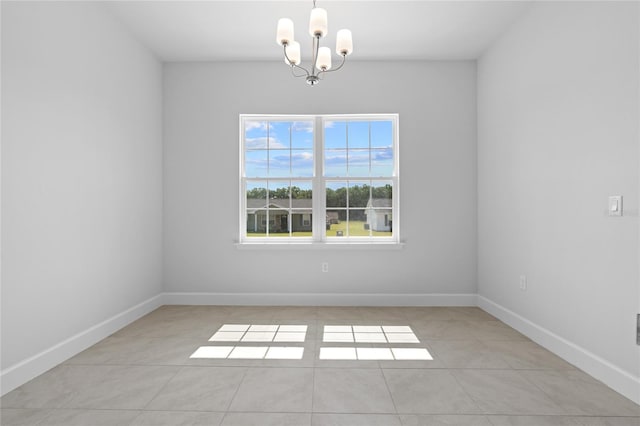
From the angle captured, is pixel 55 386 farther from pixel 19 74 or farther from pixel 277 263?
pixel 277 263

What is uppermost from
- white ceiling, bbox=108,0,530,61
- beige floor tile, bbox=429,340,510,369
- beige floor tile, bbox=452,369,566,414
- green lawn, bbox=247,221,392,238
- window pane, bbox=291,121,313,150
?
white ceiling, bbox=108,0,530,61

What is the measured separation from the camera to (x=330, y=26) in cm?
343

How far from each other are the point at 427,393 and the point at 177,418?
1.47 metres

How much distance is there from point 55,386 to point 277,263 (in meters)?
2.36

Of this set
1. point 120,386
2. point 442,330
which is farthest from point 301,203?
point 120,386

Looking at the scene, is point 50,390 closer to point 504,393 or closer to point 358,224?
point 504,393

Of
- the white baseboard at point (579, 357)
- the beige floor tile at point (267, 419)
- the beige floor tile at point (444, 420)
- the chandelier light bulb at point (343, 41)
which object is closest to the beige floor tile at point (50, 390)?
the beige floor tile at point (267, 419)

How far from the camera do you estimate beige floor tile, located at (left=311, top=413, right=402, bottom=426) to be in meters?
1.86

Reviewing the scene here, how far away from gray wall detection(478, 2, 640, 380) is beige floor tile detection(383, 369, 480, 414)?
107cm

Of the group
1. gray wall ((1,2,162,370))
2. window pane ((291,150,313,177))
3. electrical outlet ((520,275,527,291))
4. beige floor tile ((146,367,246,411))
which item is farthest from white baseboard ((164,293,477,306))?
beige floor tile ((146,367,246,411))

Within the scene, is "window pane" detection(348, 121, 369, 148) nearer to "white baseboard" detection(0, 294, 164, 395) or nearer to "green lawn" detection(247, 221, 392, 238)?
"green lawn" detection(247, 221, 392, 238)

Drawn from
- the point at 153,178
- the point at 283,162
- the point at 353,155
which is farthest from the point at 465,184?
the point at 153,178

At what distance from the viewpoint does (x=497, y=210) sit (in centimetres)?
373

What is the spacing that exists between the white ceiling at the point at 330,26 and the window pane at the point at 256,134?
30.0 inches
